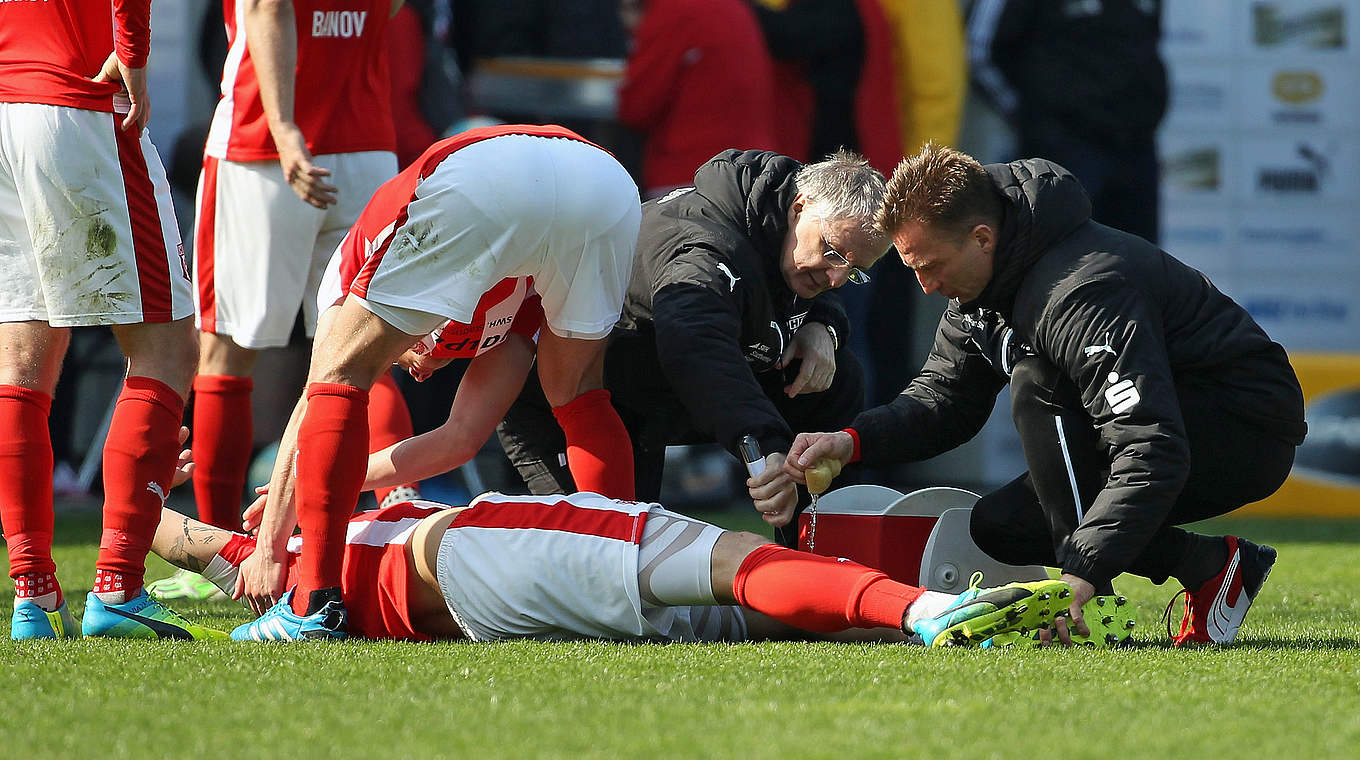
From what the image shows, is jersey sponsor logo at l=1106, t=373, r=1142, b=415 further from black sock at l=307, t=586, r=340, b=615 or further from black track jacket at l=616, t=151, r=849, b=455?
black sock at l=307, t=586, r=340, b=615

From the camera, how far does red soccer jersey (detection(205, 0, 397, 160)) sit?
3.94 meters

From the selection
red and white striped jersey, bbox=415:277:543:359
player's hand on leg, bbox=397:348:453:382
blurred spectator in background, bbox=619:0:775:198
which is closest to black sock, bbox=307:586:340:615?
red and white striped jersey, bbox=415:277:543:359

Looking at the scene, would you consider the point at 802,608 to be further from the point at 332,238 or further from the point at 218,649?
the point at 332,238

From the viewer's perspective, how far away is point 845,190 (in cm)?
333

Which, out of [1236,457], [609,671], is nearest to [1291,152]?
[1236,457]

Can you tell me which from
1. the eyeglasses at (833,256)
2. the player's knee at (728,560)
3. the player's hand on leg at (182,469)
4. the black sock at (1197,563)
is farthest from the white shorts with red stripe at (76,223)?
the black sock at (1197,563)

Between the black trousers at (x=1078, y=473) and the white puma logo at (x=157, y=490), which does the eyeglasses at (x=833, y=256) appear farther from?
the white puma logo at (x=157, y=490)

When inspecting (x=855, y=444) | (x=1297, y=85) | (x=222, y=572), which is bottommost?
(x=222, y=572)

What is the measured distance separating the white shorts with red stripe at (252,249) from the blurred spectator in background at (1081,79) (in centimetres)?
446

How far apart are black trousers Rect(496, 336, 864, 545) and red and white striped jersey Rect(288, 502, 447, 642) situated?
930 millimetres

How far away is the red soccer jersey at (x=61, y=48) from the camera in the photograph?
302 cm

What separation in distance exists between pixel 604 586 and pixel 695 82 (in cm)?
434

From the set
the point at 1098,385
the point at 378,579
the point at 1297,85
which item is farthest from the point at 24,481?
the point at 1297,85

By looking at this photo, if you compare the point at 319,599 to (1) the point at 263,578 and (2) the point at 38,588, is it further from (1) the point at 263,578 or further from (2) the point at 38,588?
(2) the point at 38,588
